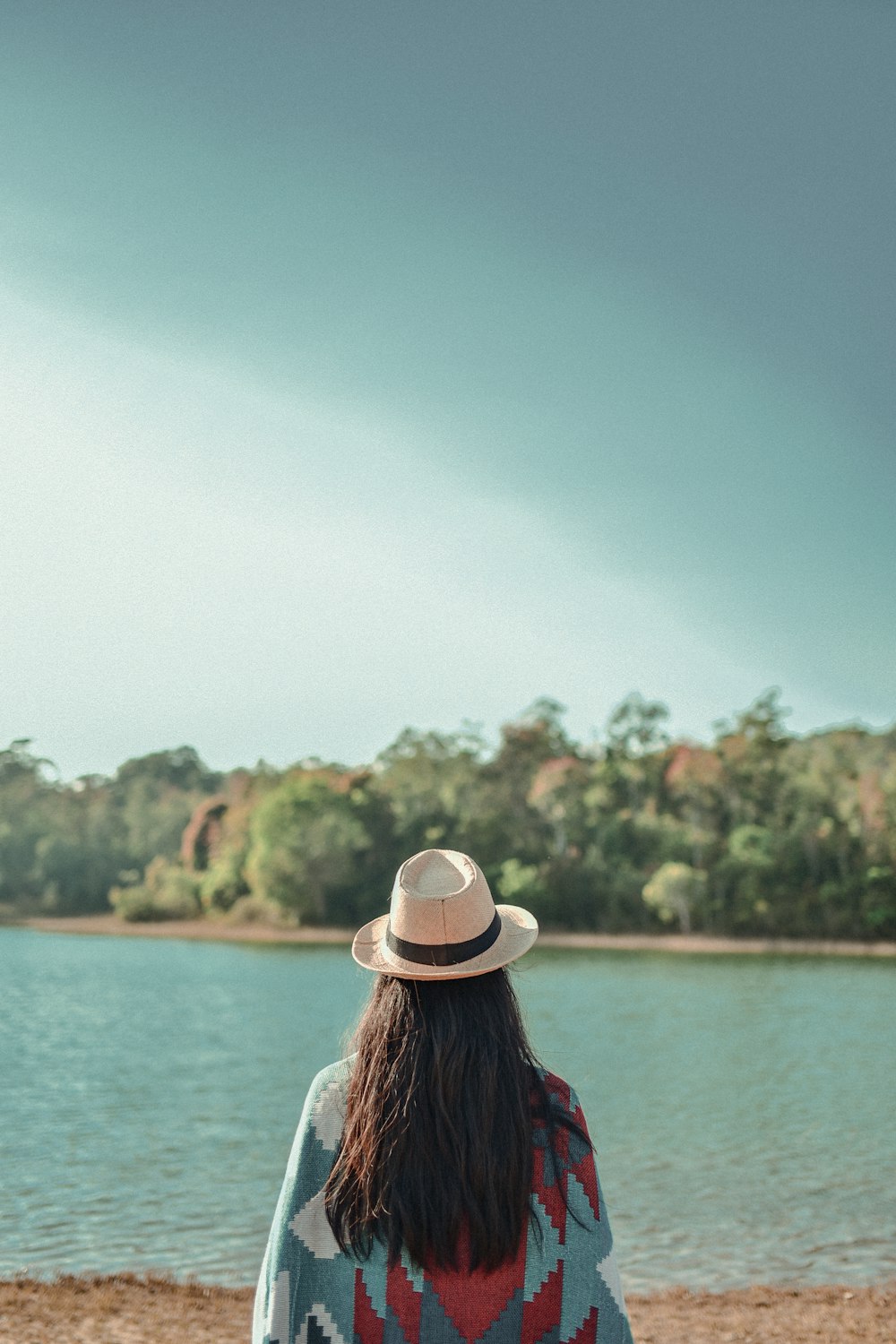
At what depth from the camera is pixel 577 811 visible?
172 feet

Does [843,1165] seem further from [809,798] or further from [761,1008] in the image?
[809,798]

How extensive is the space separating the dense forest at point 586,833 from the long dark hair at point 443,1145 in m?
45.8

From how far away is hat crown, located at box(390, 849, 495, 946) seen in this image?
167cm

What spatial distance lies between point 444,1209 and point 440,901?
427 millimetres

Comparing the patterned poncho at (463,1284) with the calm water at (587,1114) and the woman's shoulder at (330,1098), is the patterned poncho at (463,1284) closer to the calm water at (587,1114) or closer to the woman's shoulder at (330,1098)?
the woman's shoulder at (330,1098)

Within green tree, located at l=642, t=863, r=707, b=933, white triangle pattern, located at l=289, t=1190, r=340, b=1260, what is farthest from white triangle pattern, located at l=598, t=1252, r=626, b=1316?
green tree, located at l=642, t=863, r=707, b=933

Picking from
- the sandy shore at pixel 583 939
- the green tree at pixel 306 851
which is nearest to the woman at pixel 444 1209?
the sandy shore at pixel 583 939

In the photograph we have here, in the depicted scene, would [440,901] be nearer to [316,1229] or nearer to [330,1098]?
[330,1098]

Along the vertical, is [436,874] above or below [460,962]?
above

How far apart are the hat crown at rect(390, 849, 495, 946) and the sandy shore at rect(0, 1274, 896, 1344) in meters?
3.94

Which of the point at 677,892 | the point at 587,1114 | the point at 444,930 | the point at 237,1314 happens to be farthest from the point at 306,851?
the point at 444,930

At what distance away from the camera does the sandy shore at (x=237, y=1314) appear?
15.7 ft

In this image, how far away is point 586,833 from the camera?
51750mm

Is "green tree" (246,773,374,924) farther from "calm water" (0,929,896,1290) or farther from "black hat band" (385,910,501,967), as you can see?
"black hat band" (385,910,501,967)
